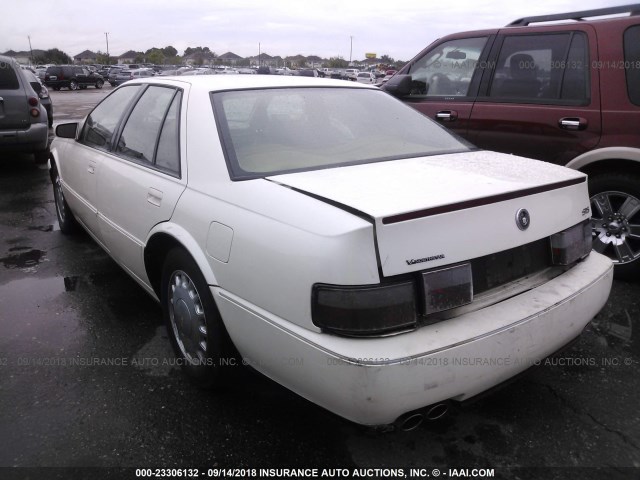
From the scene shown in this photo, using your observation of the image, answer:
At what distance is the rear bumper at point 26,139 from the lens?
7930mm

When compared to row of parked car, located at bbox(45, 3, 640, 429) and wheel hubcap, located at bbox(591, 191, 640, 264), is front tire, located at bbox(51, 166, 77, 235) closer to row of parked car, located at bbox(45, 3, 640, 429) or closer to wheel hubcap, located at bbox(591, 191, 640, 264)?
row of parked car, located at bbox(45, 3, 640, 429)

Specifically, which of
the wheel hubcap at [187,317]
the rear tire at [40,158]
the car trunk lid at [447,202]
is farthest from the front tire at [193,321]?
the rear tire at [40,158]

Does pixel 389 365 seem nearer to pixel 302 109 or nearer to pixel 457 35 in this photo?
pixel 302 109

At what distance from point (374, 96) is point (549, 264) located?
5.07 ft

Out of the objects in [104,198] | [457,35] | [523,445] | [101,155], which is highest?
[457,35]

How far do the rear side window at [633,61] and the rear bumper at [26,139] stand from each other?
26.7 feet

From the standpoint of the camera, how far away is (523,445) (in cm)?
221

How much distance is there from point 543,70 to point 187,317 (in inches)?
137

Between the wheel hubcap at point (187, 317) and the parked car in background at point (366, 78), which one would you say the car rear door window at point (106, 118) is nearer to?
the wheel hubcap at point (187, 317)

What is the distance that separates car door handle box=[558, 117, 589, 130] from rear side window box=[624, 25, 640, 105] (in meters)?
0.33

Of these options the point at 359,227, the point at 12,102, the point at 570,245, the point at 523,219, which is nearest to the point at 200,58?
the point at 12,102

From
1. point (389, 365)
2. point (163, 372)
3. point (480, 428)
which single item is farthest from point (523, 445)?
point (163, 372)

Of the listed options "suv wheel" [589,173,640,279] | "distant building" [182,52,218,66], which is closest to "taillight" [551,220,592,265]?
"suv wheel" [589,173,640,279]

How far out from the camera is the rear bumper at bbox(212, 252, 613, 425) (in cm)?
170
